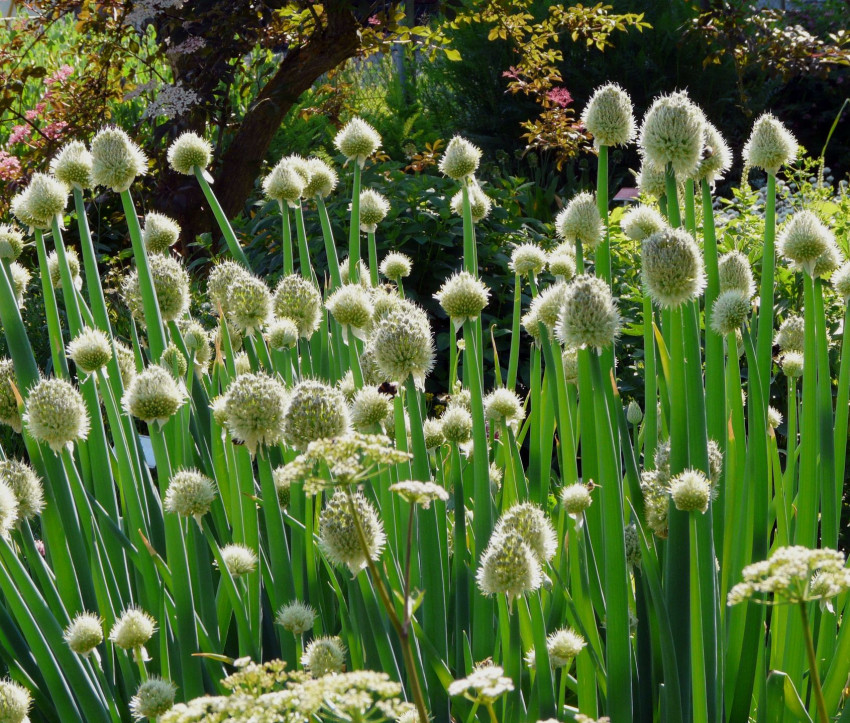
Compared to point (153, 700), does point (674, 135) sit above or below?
above

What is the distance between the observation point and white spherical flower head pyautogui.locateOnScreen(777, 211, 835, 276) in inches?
67.2

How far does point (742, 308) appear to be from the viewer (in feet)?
5.19

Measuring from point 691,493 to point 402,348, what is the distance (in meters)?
0.48

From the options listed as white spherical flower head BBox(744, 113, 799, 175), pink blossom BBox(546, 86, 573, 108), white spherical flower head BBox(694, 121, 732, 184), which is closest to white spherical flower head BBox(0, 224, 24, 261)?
white spherical flower head BBox(694, 121, 732, 184)

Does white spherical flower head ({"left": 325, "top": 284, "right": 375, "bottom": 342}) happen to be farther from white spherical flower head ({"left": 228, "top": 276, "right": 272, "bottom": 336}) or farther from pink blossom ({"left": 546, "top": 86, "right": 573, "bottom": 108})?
pink blossom ({"left": 546, "top": 86, "right": 573, "bottom": 108})

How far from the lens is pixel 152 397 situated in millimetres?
1500

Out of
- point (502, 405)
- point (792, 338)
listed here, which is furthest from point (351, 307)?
point (792, 338)

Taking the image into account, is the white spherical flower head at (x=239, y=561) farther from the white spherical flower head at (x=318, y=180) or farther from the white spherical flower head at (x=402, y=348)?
the white spherical flower head at (x=318, y=180)

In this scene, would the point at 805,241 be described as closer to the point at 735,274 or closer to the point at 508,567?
the point at 735,274

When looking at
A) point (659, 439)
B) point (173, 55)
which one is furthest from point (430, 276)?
point (659, 439)

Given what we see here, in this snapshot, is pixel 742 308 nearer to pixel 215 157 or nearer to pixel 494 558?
pixel 494 558

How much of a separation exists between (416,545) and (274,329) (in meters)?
0.53

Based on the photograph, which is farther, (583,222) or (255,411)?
(583,222)

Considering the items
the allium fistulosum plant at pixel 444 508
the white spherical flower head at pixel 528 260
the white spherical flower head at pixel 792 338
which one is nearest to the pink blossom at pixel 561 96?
the white spherical flower head at pixel 528 260
